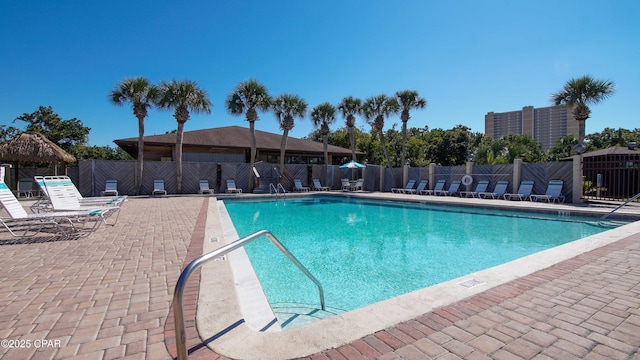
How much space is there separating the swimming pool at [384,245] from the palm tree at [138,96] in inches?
359

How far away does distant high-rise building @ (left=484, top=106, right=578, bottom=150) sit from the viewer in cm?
7338

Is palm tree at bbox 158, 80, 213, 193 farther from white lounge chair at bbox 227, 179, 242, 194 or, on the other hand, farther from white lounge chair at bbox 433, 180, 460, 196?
white lounge chair at bbox 433, 180, 460, 196

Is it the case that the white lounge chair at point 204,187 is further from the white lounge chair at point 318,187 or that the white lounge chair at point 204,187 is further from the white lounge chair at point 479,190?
the white lounge chair at point 479,190

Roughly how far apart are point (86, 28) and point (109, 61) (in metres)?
4.03

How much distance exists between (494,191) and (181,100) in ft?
58.2

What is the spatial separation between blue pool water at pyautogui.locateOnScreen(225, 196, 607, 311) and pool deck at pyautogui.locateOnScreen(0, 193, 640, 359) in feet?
4.05

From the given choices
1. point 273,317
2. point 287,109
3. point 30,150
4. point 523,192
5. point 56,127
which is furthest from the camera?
point 56,127

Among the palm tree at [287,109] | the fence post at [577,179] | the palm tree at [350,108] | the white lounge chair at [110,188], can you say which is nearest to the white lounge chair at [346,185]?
the palm tree at [350,108]

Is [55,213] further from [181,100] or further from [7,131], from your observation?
[7,131]

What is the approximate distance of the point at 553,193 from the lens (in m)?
13.2

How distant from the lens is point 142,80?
16438 mm

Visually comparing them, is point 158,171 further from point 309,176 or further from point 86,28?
point 309,176

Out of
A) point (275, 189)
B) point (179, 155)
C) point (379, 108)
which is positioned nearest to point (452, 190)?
point (379, 108)

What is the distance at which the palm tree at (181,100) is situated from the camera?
16922 millimetres
